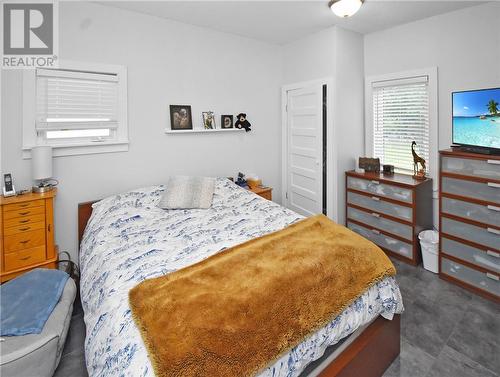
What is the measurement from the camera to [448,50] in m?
3.05

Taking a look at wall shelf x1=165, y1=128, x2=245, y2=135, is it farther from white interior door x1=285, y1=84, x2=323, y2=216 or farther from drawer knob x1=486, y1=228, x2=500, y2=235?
drawer knob x1=486, y1=228, x2=500, y2=235

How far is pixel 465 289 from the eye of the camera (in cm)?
263

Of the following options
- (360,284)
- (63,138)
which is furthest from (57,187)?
(360,284)

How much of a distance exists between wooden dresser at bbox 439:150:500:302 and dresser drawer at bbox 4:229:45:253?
353 centimetres

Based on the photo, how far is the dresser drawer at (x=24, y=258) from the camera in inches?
87.9

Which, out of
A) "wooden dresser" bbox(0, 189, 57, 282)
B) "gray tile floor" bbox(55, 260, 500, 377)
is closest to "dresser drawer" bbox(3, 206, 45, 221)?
"wooden dresser" bbox(0, 189, 57, 282)

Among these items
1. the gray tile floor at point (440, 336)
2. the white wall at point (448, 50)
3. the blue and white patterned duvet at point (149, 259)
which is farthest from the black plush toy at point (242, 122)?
the gray tile floor at point (440, 336)

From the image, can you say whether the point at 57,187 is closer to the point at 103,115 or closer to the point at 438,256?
the point at 103,115

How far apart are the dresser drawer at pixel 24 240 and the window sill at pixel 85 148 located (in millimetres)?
676

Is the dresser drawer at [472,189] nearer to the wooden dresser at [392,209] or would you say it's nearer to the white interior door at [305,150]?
the wooden dresser at [392,209]

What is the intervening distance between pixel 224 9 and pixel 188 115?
1136 millimetres

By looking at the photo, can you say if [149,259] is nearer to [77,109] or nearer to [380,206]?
[77,109]

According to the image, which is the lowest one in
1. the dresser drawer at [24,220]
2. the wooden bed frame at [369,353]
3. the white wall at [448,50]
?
the wooden bed frame at [369,353]

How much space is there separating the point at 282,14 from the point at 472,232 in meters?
2.79
